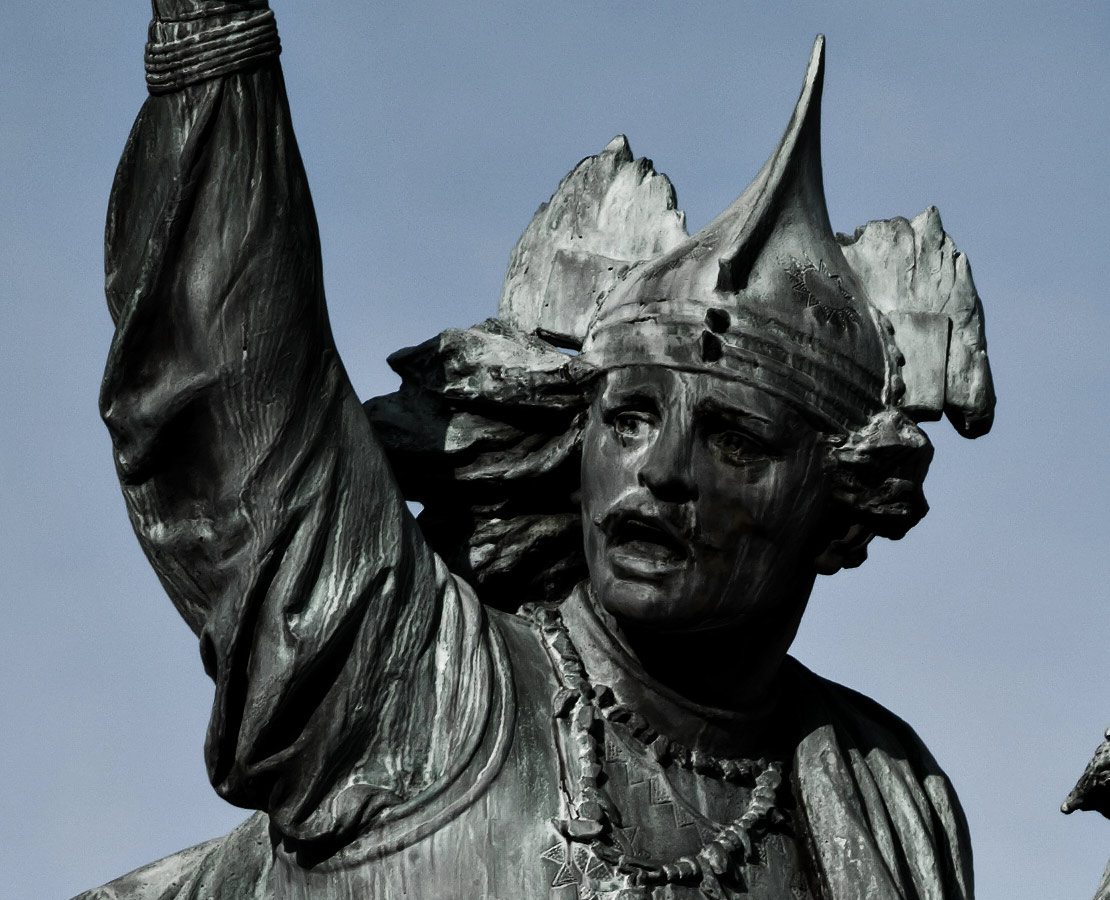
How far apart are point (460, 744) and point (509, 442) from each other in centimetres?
94

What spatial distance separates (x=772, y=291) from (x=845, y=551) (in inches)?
26.6

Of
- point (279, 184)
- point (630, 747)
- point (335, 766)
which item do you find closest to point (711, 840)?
point (630, 747)

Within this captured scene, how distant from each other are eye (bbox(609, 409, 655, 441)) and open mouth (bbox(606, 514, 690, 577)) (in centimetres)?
20

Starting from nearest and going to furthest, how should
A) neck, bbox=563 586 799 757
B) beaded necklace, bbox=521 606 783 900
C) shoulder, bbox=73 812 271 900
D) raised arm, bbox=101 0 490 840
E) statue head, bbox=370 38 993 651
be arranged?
raised arm, bbox=101 0 490 840 < beaded necklace, bbox=521 606 783 900 < statue head, bbox=370 38 993 651 < neck, bbox=563 586 799 757 < shoulder, bbox=73 812 271 900

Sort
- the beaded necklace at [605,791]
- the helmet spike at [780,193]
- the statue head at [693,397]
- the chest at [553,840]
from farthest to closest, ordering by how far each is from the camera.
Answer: the helmet spike at [780,193] → the statue head at [693,397] → the beaded necklace at [605,791] → the chest at [553,840]

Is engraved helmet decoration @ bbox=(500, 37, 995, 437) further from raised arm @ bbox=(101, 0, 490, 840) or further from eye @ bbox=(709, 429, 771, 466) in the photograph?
raised arm @ bbox=(101, 0, 490, 840)

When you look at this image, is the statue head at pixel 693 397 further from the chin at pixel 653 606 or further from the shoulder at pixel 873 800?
the shoulder at pixel 873 800

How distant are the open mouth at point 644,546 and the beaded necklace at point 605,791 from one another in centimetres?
36

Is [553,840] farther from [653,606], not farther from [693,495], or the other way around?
[693,495]

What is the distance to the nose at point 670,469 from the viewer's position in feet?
22.2

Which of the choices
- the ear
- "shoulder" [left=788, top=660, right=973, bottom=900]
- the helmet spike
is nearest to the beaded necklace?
"shoulder" [left=788, top=660, right=973, bottom=900]

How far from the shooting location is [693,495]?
6785 mm

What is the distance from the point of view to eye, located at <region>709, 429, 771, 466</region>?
6836 mm

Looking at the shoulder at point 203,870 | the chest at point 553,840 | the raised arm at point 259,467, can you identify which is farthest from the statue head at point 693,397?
the shoulder at point 203,870
